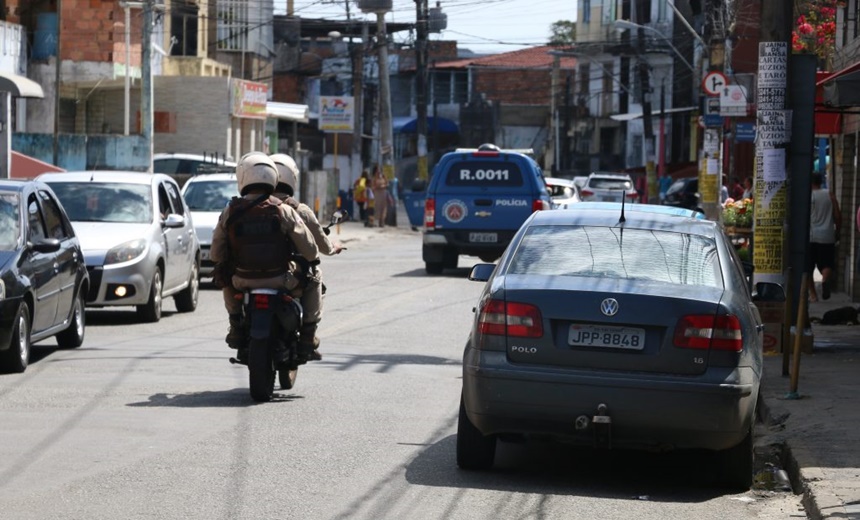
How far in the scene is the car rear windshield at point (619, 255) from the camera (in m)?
8.54

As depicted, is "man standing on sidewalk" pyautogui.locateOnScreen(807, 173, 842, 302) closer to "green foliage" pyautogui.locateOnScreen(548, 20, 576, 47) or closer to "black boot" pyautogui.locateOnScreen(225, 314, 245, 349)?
"black boot" pyautogui.locateOnScreen(225, 314, 245, 349)

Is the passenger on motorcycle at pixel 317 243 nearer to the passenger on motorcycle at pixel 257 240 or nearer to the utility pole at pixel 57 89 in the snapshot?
the passenger on motorcycle at pixel 257 240

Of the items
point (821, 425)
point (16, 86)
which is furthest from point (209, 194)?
point (821, 425)

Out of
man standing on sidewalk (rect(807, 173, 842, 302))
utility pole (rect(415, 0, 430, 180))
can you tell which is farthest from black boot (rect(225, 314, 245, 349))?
utility pole (rect(415, 0, 430, 180))

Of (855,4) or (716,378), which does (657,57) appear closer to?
(855,4)

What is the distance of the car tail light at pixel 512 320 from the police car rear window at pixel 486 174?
18.3 metres

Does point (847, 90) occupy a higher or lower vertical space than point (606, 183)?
higher

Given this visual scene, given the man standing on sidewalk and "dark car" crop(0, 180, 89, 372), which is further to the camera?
the man standing on sidewalk

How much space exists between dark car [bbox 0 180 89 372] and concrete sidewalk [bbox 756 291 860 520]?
590cm

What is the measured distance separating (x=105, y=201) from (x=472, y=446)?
1072 centimetres

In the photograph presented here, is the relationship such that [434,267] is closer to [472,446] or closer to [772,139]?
[772,139]

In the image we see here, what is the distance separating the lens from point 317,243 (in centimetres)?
1160

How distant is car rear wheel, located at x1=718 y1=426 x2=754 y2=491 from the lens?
331 inches

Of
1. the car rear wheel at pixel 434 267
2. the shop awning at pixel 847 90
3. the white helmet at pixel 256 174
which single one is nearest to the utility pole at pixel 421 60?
the car rear wheel at pixel 434 267
